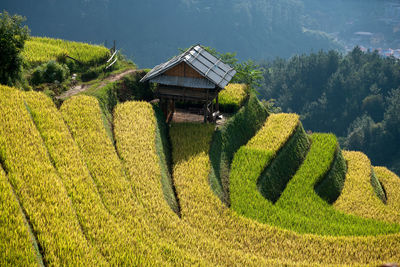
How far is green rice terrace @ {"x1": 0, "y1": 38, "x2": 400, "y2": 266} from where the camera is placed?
1551 centimetres

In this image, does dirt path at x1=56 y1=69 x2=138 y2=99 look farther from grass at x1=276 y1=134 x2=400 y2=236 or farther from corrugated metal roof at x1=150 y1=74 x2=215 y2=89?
grass at x1=276 y1=134 x2=400 y2=236

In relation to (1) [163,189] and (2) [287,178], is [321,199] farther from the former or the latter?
(1) [163,189]

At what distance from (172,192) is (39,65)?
14031 mm

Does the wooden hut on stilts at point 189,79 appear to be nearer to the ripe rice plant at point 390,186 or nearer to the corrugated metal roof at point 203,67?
the corrugated metal roof at point 203,67

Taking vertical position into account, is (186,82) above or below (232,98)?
above

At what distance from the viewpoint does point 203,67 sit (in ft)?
89.7

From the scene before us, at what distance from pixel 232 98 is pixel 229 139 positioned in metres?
4.70

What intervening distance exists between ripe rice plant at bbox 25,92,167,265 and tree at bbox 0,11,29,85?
2017mm

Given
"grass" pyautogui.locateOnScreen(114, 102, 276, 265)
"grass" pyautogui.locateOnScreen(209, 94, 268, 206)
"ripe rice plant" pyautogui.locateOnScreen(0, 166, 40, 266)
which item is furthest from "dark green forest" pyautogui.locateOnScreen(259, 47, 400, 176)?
"ripe rice plant" pyautogui.locateOnScreen(0, 166, 40, 266)

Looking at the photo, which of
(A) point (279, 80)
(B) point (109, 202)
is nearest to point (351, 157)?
(B) point (109, 202)

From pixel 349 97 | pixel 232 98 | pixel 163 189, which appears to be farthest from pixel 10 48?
pixel 349 97

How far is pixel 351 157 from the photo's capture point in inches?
1371

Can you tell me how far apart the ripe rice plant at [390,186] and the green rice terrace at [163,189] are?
0.21 meters

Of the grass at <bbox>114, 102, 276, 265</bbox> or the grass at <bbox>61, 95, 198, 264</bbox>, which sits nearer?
the grass at <bbox>61, 95, 198, 264</bbox>
